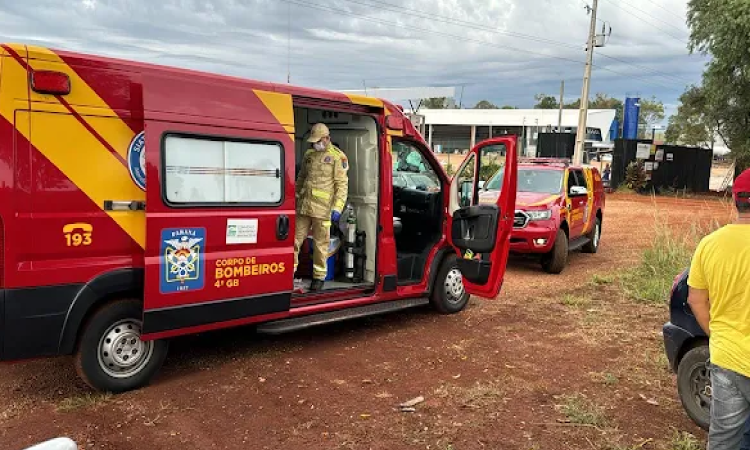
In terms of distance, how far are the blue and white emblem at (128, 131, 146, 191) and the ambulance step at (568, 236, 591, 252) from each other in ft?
24.8

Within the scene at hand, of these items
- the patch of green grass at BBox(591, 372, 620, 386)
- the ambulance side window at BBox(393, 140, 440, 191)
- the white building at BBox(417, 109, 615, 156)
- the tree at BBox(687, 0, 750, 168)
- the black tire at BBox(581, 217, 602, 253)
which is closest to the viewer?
the patch of green grass at BBox(591, 372, 620, 386)

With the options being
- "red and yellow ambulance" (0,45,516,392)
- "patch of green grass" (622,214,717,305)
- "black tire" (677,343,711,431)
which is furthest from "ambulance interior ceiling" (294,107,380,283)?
"patch of green grass" (622,214,717,305)

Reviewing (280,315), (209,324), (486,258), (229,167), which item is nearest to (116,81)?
(229,167)

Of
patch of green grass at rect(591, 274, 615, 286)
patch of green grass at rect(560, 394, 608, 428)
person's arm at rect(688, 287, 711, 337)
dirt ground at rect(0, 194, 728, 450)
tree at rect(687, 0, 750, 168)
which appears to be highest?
tree at rect(687, 0, 750, 168)

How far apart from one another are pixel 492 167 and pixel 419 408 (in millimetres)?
17423

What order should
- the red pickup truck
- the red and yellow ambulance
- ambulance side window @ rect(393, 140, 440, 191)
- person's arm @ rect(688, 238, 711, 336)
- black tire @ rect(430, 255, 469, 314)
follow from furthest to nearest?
1. the red pickup truck
2. black tire @ rect(430, 255, 469, 314)
3. ambulance side window @ rect(393, 140, 440, 191)
4. the red and yellow ambulance
5. person's arm @ rect(688, 238, 711, 336)

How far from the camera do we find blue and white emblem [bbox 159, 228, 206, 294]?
14.5 feet

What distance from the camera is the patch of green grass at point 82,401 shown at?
166 inches

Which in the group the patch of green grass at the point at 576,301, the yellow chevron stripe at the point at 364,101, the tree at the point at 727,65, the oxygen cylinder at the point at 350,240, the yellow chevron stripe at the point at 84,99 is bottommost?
the patch of green grass at the point at 576,301

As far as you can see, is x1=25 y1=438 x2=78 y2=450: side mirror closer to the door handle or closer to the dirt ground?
the dirt ground

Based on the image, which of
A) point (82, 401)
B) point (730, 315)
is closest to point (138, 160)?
point (82, 401)

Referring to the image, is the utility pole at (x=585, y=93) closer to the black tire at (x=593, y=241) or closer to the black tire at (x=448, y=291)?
the black tire at (x=593, y=241)

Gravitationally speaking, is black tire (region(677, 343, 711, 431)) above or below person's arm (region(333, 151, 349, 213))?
below

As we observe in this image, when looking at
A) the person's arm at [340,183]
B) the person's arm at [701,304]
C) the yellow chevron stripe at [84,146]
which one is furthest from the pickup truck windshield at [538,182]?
the person's arm at [701,304]
